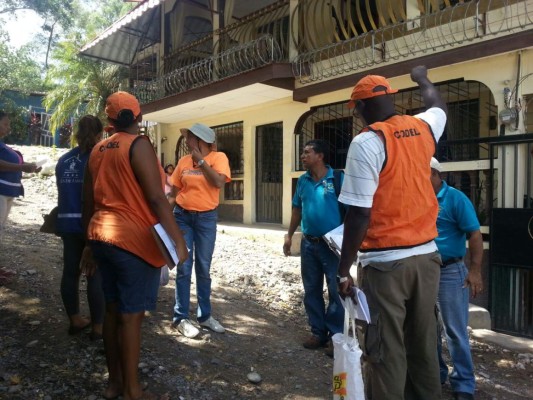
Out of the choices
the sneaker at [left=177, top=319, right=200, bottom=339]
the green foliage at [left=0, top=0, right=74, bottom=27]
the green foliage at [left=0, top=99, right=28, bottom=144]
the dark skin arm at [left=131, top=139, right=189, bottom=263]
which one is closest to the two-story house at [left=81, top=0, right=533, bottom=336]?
the sneaker at [left=177, top=319, right=200, bottom=339]

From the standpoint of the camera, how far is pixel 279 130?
33.1 ft

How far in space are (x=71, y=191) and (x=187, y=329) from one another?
55.4 inches

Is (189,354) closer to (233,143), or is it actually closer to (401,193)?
(401,193)

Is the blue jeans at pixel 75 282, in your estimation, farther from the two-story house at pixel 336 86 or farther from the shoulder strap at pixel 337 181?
the two-story house at pixel 336 86

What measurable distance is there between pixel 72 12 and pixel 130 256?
3296cm

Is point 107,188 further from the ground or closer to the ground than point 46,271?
further from the ground

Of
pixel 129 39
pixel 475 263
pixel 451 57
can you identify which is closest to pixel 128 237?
pixel 475 263

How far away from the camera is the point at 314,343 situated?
3.91 meters

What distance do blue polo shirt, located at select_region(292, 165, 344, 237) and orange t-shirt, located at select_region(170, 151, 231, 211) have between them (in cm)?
73

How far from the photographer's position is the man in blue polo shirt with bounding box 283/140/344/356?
12.2 feet

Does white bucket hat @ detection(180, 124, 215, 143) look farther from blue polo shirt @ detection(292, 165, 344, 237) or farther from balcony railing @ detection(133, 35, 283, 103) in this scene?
balcony railing @ detection(133, 35, 283, 103)

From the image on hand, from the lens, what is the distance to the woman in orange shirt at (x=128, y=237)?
2.51 metres

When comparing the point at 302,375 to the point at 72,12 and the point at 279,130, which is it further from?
the point at 72,12

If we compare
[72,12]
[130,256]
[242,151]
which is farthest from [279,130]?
[72,12]
